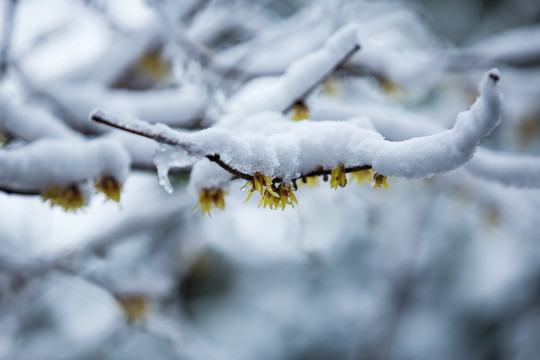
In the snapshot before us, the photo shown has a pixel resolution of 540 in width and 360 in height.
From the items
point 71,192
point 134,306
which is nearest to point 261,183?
point 71,192

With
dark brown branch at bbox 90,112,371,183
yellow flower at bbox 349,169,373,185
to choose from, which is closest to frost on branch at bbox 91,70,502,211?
dark brown branch at bbox 90,112,371,183

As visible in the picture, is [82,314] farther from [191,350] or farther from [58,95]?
[58,95]

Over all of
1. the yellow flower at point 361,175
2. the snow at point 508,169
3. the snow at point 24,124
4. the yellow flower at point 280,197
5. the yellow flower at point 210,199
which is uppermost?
the snow at point 24,124

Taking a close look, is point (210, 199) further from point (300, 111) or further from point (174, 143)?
point (300, 111)

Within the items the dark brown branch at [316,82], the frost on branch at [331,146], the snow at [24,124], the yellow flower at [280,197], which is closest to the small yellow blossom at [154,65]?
the snow at [24,124]

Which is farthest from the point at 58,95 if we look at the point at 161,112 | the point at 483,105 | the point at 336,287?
the point at 336,287

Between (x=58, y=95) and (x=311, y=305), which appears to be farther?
(x=311, y=305)

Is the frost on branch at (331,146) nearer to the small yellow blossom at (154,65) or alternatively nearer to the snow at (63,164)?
the snow at (63,164)
